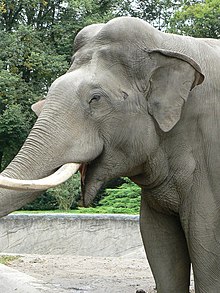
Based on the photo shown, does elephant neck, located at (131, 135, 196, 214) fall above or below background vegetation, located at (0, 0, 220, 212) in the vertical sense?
above

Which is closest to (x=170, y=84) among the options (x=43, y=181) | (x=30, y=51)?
(x=43, y=181)

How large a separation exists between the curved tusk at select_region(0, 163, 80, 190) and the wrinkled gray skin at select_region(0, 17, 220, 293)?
0.04 meters

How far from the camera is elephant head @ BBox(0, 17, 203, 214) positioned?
3354mm

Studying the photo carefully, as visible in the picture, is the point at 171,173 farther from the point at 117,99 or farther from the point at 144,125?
the point at 117,99

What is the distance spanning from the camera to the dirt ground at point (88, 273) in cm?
704

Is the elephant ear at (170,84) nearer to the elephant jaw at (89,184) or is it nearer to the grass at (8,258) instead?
the elephant jaw at (89,184)

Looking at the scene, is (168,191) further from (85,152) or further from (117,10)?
(117,10)

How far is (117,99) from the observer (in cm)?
342

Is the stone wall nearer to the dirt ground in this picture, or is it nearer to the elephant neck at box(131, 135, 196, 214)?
the dirt ground

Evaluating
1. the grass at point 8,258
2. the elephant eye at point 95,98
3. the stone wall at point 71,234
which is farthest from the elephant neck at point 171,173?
the stone wall at point 71,234

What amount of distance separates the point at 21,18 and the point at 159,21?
211 inches

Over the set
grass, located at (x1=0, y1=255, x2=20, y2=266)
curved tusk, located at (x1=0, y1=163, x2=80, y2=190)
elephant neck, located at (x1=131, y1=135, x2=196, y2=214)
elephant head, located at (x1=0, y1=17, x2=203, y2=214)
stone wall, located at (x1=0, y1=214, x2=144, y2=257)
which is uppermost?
elephant head, located at (x1=0, y1=17, x2=203, y2=214)

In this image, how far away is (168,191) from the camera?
3.71 metres

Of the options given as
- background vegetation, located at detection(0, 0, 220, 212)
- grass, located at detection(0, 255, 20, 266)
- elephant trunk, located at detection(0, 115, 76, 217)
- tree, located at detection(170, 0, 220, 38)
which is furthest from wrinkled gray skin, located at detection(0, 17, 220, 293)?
tree, located at detection(170, 0, 220, 38)
